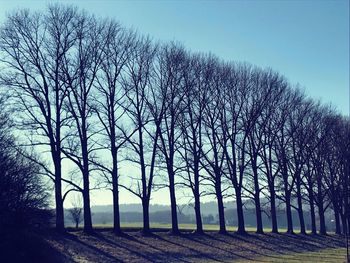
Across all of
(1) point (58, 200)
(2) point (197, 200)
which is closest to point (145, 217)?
(2) point (197, 200)

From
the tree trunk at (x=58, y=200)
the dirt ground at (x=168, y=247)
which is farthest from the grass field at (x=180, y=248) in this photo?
the tree trunk at (x=58, y=200)

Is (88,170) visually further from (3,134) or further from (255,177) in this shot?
(255,177)

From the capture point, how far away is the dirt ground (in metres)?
27.8

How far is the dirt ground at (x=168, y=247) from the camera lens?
27.8 m

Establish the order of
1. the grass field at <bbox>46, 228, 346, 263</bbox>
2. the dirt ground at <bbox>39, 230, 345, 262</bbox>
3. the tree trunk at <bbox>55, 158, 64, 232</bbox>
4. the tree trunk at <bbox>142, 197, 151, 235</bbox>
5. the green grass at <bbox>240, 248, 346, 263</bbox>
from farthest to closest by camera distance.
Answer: the tree trunk at <bbox>142, 197, 151, 235</bbox>, the tree trunk at <bbox>55, 158, 64, 232</bbox>, the green grass at <bbox>240, 248, 346, 263</bbox>, the grass field at <bbox>46, 228, 346, 263</bbox>, the dirt ground at <bbox>39, 230, 345, 262</bbox>

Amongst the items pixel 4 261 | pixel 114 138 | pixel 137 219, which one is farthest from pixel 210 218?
pixel 4 261

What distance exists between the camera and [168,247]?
107 ft

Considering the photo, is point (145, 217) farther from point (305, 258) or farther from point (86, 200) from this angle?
point (305, 258)

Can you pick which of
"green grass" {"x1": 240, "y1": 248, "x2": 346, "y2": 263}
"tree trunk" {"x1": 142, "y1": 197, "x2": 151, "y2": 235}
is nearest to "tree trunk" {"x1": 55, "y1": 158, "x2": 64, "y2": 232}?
"tree trunk" {"x1": 142, "y1": 197, "x2": 151, "y2": 235}

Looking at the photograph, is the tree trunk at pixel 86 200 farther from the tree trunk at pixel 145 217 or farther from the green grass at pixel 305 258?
the green grass at pixel 305 258

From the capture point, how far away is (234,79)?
4469 cm

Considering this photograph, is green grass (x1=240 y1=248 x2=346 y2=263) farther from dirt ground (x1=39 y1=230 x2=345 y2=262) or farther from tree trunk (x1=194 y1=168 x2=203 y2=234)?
tree trunk (x1=194 y1=168 x2=203 y2=234)

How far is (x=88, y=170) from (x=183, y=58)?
11358mm

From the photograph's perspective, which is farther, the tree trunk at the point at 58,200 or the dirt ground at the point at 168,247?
the tree trunk at the point at 58,200
